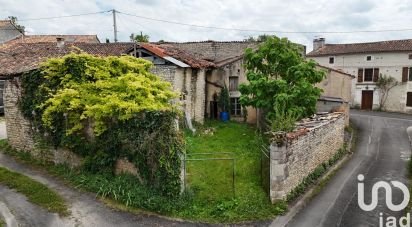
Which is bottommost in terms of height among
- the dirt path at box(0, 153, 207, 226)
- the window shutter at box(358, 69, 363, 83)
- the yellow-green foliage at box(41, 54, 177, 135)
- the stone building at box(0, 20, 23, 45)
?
the dirt path at box(0, 153, 207, 226)

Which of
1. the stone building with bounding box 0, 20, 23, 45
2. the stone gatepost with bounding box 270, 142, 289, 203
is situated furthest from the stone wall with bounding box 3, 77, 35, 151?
the stone building with bounding box 0, 20, 23, 45

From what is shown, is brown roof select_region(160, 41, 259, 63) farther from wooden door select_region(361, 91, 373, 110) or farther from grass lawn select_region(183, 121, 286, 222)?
wooden door select_region(361, 91, 373, 110)

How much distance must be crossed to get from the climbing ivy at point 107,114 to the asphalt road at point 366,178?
4.55 metres

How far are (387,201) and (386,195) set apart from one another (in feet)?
2.11

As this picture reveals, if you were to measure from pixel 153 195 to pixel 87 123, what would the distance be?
4.06 meters

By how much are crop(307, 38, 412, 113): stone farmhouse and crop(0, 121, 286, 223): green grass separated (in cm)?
2377

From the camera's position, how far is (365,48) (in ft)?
111

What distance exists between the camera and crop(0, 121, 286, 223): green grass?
1029 cm

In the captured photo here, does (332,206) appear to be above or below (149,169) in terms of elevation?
below

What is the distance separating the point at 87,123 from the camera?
41.4ft

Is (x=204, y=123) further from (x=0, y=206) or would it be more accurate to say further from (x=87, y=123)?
(x=0, y=206)

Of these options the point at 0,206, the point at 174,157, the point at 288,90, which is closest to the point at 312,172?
the point at 288,90

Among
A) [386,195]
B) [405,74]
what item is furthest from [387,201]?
[405,74]

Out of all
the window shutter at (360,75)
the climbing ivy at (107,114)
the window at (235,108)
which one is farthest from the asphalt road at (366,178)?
the window shutter at (360,75)
